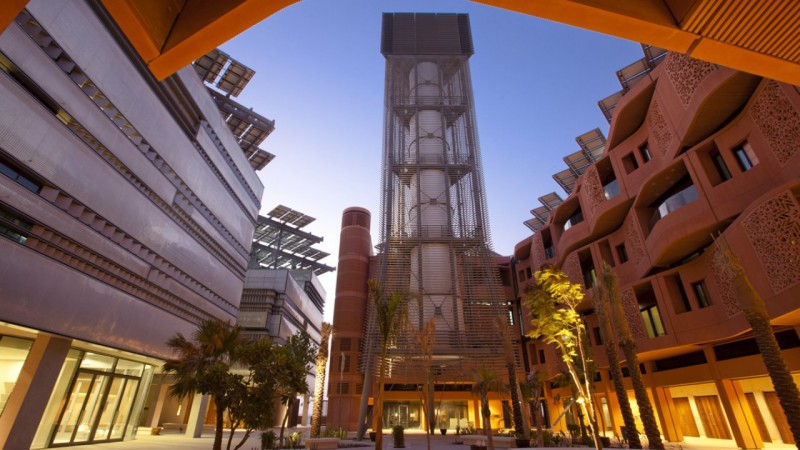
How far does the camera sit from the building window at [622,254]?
98.9 feet

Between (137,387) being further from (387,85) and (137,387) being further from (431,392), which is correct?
(387,85)

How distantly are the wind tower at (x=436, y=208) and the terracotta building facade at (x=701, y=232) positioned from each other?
1113 centimetres

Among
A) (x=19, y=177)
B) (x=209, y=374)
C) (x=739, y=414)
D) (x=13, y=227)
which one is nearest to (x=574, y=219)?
(x=739, y=414)

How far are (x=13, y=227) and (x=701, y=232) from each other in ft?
103

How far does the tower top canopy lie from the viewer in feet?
177

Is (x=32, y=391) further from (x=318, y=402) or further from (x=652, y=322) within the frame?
(x=652, y=322)

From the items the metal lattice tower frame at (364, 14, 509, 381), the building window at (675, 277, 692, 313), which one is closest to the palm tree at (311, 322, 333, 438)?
the metal lattice tower frame at (364, 14, 509, 381)

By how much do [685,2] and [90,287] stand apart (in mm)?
21252

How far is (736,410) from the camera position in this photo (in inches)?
852

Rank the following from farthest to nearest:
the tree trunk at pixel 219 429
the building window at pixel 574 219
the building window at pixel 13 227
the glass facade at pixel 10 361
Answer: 1. the building window at pixel 574 219
2. the glass facade at pixel 10 361
3. the building window at pixel 13 227
4. the tree trunk at pixel 219 429

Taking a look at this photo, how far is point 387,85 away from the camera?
169 feet

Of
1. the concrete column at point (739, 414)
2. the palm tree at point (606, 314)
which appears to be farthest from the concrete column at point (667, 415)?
the palm tree at point (606, 314)

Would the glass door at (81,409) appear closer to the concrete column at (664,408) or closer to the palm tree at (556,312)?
the palm tree at (556,312)

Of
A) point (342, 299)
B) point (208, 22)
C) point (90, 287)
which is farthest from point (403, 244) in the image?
point (208, 22)
